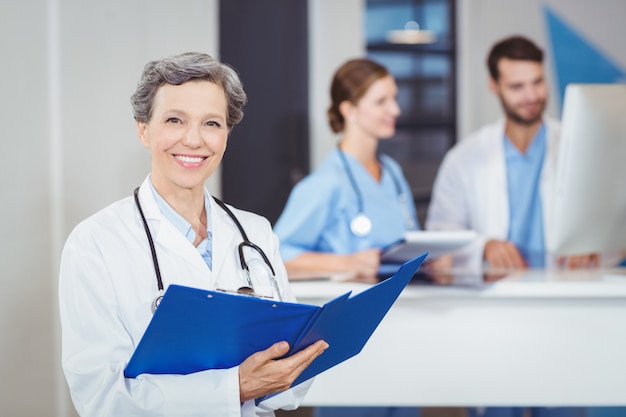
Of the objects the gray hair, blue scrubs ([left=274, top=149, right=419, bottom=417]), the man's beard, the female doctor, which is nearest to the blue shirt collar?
the female doctor

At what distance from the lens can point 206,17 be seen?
3.38 metres

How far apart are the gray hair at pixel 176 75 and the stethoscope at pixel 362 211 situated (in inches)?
69.1

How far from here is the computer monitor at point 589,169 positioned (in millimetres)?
1942

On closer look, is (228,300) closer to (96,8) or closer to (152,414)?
(152,414)

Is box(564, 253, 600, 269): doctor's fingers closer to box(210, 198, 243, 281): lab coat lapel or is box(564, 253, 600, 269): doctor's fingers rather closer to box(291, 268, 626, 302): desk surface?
box(291, 268, 626, 302): desk surface

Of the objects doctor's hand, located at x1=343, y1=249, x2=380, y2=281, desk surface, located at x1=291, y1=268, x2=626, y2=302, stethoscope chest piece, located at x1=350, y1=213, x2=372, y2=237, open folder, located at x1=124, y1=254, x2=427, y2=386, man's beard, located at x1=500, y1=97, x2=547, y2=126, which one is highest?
man's beard, located at x1=500, y1=97, x2=547, y2=126

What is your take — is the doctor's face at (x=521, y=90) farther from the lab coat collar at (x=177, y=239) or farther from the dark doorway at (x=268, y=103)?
the lab coat collar at (x=177, y=239)

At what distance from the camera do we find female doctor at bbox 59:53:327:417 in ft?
3.89

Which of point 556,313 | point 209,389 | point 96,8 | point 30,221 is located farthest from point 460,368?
point 96,8

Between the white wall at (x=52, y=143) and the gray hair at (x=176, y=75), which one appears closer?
the gray hair at (x=176, y=75)

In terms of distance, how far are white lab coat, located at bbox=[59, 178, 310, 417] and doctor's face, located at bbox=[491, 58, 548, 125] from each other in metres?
2.73

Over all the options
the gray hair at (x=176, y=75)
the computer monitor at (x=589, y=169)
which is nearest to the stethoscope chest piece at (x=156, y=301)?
the gray hair at (x=176, y=75)

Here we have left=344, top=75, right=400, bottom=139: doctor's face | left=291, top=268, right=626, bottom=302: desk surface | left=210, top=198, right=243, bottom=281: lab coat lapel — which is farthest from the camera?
left=344, top=75, right=400, bottom=139: doctor's face

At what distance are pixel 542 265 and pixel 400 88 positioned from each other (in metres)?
1.12
